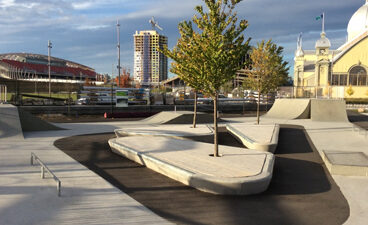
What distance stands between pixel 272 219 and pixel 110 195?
3.44 m

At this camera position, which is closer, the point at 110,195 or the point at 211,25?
the point at 110,195

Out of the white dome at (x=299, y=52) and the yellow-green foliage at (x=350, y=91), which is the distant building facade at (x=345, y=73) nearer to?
the yellow-green foliage at (x=350, y=91)

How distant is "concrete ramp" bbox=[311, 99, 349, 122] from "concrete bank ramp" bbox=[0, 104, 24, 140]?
70.8 ft

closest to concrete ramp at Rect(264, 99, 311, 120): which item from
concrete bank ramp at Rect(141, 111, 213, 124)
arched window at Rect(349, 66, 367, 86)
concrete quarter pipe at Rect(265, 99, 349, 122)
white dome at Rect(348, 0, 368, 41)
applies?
concrete quarter pipe at Rect(265, 99, 349, 122)

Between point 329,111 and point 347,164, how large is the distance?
1745 centimetres

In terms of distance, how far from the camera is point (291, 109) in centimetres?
2723

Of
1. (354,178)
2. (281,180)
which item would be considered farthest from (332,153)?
(281,180)

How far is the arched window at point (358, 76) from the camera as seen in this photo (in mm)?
54469

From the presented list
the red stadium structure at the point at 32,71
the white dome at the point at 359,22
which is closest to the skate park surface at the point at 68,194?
the white dome at the point at 359,22

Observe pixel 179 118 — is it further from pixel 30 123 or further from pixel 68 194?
pixel 68 194

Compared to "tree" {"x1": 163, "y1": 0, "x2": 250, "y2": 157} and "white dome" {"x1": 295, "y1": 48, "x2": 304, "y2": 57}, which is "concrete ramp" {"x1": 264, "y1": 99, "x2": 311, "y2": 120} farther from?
"white dome" {"x1": 295, "y1": 48, "x2": 304, "y2": 57}

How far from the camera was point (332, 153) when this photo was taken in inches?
395

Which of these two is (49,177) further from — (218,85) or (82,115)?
(82,115)

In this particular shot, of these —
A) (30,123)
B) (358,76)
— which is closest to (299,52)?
(358,76)
